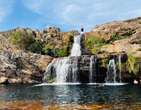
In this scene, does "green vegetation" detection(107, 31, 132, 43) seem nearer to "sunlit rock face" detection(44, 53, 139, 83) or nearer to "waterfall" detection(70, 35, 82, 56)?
"waterfall" detection(70, 35, 82, 56)

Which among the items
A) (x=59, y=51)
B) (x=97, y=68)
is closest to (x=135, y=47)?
(x=97, y=68)

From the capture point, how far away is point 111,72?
356 feet

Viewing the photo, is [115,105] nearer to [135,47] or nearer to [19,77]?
[135,47]

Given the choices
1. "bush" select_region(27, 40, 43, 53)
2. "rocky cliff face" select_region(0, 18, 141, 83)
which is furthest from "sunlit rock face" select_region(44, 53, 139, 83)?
"bush" select_region(27, 40, 43, 53)

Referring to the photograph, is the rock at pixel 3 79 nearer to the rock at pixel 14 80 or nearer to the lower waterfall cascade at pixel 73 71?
the rock at pixel 14 80

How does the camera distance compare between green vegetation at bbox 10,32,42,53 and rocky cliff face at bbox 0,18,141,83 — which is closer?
rocky cliff face at bbox 0,18,141,83

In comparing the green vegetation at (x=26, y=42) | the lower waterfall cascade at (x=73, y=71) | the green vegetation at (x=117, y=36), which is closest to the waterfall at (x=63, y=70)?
the lower waterfall cascade at (x=73, y=71)

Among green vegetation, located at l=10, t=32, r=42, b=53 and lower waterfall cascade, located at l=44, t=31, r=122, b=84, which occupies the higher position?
green vegetation, located at l=10, t=32, r=42, b=53

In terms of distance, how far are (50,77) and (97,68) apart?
15.4m

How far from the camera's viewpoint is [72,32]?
141125 millimetres

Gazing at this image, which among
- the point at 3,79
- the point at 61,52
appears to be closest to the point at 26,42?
the point at 61,52

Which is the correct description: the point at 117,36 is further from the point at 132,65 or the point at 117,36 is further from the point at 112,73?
the point at 132,65

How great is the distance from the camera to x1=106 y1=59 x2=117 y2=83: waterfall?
355 feet

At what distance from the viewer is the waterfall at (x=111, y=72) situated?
108188mm
